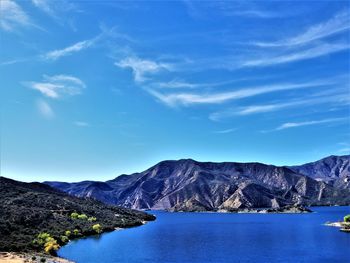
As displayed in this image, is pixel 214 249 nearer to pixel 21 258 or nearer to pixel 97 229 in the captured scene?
pixel 21 258

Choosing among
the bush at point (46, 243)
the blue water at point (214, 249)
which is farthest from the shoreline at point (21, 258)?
the bush at point (46, 243)

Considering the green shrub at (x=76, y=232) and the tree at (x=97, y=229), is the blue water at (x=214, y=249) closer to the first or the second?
the green shrub at (x=76, y=232)

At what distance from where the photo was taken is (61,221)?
18550 cm

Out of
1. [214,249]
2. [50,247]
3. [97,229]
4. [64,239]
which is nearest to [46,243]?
[50,247]

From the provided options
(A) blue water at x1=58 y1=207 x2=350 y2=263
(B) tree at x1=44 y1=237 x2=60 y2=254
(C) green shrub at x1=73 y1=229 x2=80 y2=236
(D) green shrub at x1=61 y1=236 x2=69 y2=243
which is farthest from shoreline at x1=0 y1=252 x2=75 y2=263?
(C) green shrub at x1=73 y1=229 x2=80 y2=236

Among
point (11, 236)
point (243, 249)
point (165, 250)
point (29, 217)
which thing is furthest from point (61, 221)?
point (243, 249)

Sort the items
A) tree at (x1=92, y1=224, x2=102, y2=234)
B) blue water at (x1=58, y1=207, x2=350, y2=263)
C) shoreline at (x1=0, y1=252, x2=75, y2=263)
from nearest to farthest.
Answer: shoreline at (x1=0, y1=252, x2=75, y2=263) < blue water at (x1=58, y1=207, x2=350, y2=263) < tree at (x1=92, y1=224, x2=102, y2=234)

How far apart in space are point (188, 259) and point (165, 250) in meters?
20.0

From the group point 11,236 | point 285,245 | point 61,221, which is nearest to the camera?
point 11,236

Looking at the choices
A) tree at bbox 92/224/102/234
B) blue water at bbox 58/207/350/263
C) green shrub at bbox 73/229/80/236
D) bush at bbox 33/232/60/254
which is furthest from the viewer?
tree at bbox 92/224/102/234

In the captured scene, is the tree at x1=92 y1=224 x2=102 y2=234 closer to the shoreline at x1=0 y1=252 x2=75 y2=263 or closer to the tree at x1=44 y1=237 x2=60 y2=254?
the tree at x1=44 y1=237 x2=60 y2=254

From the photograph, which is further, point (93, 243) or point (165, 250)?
point (93, 243)

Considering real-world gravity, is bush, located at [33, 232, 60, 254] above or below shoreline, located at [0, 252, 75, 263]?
above

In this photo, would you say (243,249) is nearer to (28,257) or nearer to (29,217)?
(28,257)
